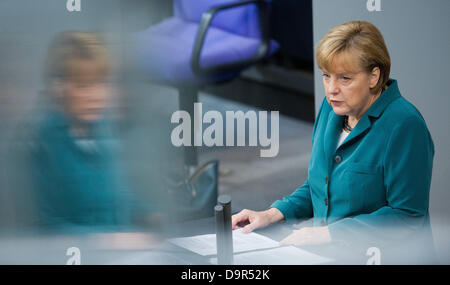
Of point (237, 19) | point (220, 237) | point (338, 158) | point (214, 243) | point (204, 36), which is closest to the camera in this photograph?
point (220, 237)

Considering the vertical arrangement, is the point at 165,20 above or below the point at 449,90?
above

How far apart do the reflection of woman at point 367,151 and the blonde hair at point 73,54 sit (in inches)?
18.0

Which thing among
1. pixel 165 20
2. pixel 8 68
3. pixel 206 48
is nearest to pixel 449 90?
pixel 8 68

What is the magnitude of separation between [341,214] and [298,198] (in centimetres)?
17

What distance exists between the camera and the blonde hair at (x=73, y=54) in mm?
1472

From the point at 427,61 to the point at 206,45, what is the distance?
5.63 feet

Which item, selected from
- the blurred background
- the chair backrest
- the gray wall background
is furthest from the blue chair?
the gray wall background

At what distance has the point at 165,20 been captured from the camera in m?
3.73

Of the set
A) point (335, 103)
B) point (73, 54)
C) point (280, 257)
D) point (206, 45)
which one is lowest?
point (280, 257)

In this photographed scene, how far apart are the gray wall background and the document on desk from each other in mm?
526

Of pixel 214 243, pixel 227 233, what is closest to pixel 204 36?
→ pixel 214 243

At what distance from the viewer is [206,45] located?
3393 mm

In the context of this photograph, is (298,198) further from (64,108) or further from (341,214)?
(64,108)

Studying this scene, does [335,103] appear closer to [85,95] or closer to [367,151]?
[367,151]
